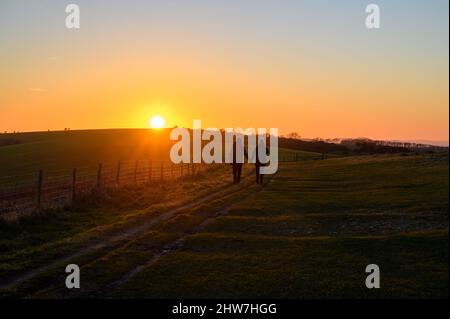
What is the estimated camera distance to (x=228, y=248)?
1345 cm

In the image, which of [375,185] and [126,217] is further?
[375,185]

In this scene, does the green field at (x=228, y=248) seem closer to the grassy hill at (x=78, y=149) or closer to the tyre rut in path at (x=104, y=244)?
the tyre rut in path at (x=104, y=244)

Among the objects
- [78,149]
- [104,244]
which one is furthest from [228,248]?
[78,149]

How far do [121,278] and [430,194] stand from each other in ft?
66.6

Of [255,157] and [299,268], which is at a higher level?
[255,157]

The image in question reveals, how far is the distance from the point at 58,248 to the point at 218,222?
20.9 feet

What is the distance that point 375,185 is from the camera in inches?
1315

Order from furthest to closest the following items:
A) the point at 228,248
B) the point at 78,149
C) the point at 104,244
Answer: the point at 78,149
the point at 228,248
the point at 104,244

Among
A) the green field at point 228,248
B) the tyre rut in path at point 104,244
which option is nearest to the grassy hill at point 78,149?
the tyre rut in path at point 104,244

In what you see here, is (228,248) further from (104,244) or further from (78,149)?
(78,149)

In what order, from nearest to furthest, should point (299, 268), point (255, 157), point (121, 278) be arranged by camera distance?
point (121, 278) → point (299, 268) → point (255, 157)
